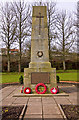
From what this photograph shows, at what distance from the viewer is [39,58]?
742cm

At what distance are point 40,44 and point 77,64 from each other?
24.3 m

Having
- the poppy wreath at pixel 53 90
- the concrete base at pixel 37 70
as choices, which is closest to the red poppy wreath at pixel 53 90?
the poppy wreath at pixel 53 90

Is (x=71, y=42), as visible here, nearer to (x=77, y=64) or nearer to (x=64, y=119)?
(x=77, y=64)

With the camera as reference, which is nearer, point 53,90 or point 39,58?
point 53,90

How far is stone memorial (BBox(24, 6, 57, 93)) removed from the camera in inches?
276

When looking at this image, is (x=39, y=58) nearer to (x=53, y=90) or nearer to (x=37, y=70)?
(x=37, y=70)

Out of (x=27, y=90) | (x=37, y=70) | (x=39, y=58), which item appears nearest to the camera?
(x=27, y=90)

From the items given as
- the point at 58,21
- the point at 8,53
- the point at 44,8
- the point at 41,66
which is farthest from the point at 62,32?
the point at 41,66

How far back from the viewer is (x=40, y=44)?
7.52m

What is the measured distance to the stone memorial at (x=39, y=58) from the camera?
7.02 metres

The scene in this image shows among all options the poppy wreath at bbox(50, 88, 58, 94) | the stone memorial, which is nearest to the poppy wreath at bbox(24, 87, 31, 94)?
the stone memorial

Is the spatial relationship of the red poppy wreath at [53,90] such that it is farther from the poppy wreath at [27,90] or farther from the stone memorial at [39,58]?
the poppy wreath at [27,90]

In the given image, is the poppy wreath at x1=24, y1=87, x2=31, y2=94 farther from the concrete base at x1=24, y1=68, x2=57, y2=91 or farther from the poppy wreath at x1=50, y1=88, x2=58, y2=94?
the poppy wreath at x1=50, y1=88, x2=58, y2=94

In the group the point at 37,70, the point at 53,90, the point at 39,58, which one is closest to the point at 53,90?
the point at 53,90
